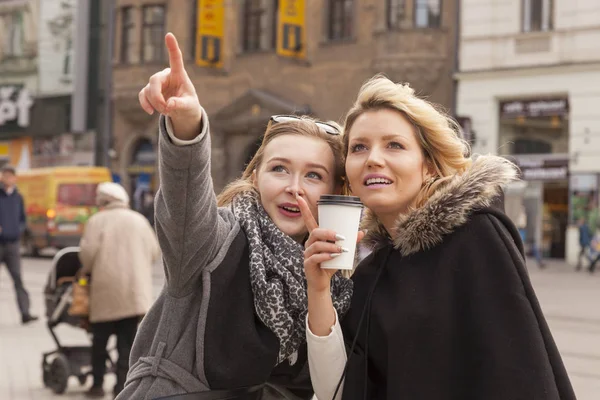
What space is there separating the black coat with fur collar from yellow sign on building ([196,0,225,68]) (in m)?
Result: 26.8

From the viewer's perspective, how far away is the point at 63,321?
7.82 meters

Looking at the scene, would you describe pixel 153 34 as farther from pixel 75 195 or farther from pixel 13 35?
pixel 75 195

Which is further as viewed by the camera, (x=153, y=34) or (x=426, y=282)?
(x=153, y=34)

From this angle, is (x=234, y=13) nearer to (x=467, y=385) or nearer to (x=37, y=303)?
(x=37, y=303)

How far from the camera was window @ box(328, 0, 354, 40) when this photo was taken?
27609mm

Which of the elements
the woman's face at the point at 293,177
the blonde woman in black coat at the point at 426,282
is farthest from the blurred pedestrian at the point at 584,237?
the blonde woman in black coat at the point at 426,282

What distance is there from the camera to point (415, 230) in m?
2.47

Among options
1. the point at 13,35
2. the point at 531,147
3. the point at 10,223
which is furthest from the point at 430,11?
the point at 13,35

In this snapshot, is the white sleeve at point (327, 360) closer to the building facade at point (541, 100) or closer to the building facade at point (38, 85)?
the building facade at point (541, 100)

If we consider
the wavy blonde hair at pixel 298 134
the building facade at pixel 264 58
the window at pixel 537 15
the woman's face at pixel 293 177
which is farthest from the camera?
the building facade at pixel 264 58

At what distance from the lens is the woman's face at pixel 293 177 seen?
8.97 feet

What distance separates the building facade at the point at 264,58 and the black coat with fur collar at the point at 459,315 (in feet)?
76.8

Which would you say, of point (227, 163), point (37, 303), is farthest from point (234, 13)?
point (37, 303)

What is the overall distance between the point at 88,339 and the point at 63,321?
231 cm
